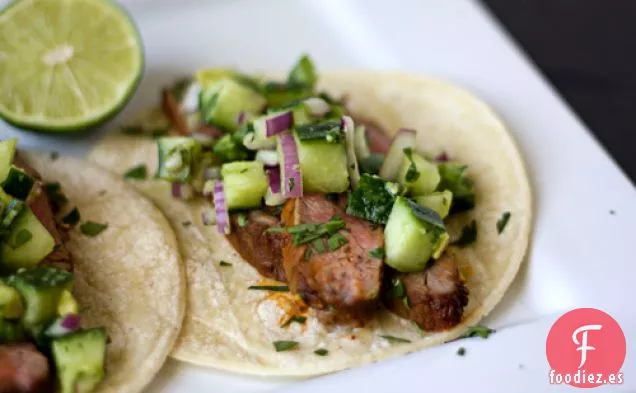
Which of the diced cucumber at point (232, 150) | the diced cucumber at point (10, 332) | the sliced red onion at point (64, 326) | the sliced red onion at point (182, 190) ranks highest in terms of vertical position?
the diced cucumber at point (232, 150)

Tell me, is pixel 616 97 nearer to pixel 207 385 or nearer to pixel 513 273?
pixel 513 273

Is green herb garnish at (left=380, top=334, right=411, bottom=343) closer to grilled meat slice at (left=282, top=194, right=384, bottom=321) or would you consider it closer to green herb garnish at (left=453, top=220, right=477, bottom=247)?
grilled meat slice at (left=282, top=194, right=384, bottom=321)

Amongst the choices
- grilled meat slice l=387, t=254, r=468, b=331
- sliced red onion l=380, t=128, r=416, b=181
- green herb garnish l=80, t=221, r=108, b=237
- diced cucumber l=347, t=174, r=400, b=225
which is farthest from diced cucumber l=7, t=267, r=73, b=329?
sliced red onion l=380, t=128, r=416, b=181

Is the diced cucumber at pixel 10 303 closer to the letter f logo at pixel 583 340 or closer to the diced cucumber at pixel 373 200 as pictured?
the diced cucumber at pixel 373 200

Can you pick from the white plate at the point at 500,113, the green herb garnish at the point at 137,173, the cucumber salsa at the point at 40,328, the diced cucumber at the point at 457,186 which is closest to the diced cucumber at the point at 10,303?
the cucumber salsa at the point at 40,328

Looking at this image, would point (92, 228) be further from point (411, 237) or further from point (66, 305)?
point (411, 237)

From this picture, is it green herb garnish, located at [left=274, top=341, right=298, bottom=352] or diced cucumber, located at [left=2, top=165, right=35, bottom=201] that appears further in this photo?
diced cucumber, located at [left=2, top=165, right=35, bottom=201]
